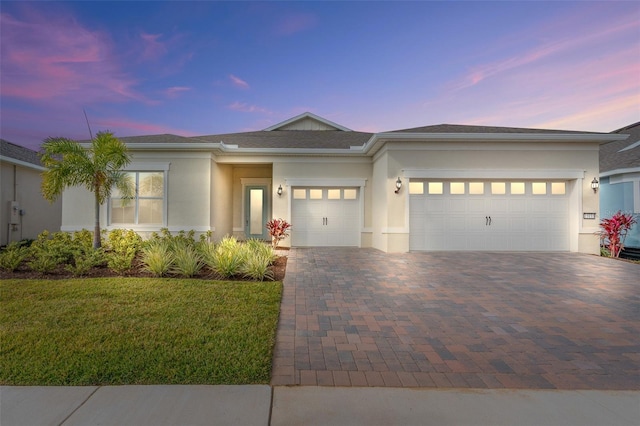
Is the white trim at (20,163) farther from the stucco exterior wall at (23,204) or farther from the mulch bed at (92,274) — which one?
the mulch bed at (92,274)

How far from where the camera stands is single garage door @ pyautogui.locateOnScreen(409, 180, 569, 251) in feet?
36.4

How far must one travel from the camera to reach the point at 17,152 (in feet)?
46.7

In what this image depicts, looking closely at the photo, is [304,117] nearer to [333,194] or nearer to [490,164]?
[333,194]

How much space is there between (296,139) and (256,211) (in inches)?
153

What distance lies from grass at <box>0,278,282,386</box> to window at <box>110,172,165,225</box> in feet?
20.5

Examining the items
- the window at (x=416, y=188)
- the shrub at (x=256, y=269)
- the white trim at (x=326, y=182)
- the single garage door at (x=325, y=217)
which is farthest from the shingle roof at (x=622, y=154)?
the shrub at (x=256, y=269)

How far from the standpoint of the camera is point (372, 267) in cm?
833

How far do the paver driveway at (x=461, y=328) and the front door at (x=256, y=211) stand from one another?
7.23 metres

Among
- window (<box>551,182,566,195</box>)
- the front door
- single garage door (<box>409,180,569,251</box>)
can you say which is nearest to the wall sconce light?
single garage door (<box>409,180,569,251</box>)

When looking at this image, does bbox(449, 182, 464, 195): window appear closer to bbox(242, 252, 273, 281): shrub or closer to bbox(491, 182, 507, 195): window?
bbox(491, 182, 507, 195): window

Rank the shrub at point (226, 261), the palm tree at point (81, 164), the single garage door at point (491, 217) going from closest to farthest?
1. the shrub at point (226, 261)
2. the palm tree at point (81, 164)
3. the single garage door at point (491, 217)

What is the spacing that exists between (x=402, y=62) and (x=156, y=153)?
10.2 metres

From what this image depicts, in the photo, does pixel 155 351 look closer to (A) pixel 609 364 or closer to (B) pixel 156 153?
(A) pixel 609 364

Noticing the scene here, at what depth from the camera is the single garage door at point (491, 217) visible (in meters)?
11.1
